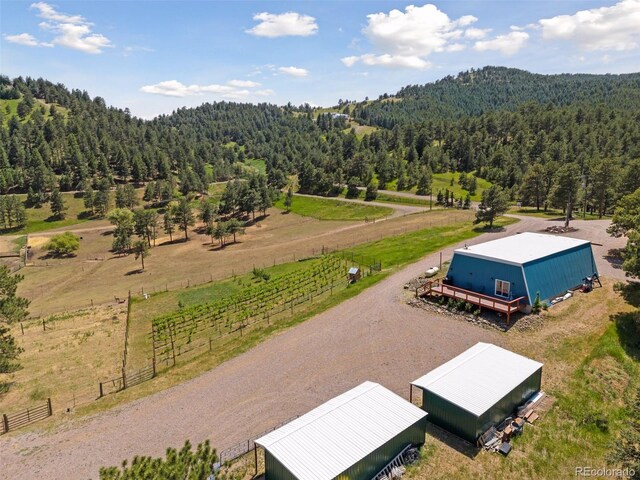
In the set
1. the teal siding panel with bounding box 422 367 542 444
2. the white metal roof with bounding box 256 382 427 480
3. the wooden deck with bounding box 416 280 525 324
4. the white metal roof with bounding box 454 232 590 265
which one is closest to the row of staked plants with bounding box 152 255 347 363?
the wooden deck with bounding box 416 280 525 324

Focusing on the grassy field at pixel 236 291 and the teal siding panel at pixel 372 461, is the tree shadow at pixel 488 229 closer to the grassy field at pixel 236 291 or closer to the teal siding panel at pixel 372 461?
the grassy field at pixel 236 291

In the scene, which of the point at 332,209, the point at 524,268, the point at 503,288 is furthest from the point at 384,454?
the point at 332,209

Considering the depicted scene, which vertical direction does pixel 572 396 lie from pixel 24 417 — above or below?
above

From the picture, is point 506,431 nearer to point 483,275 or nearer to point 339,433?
point 339,433

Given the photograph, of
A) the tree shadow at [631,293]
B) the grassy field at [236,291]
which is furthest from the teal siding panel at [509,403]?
the grassy field at [236,291]

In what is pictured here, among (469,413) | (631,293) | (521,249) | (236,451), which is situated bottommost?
(236,451)

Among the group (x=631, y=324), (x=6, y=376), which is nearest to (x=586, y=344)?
(x=631, y=324)
